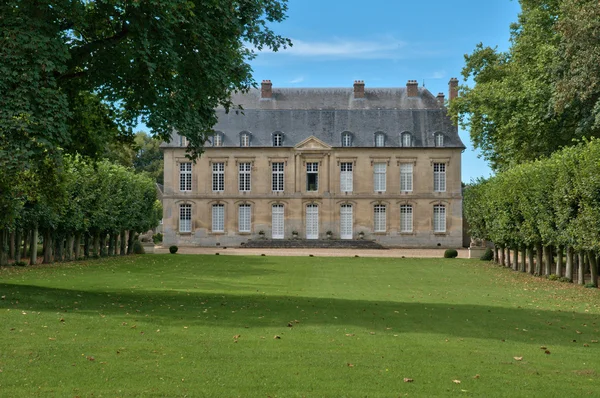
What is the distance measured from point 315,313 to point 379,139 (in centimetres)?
4021

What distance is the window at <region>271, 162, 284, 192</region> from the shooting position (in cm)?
5191

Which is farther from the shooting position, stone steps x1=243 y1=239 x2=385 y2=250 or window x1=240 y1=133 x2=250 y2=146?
window x1=240 y1=133 x2=250 y2=146

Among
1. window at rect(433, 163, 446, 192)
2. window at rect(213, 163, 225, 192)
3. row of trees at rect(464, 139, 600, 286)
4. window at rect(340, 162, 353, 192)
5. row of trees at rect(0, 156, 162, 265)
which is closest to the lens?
row of trees at rect(464, 139, 600, 286)

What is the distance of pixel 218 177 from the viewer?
5200 cm

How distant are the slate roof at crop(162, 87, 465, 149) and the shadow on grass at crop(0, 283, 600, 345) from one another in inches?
1463

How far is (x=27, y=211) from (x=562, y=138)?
2124cm

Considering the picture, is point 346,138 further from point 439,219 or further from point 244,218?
point 244,218

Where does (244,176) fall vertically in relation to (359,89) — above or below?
below

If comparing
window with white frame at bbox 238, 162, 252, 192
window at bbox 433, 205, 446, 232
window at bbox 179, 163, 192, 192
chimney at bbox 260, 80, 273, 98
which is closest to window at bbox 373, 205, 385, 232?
window at bbox 433, 205, 446, 232

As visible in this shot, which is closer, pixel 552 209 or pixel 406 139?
pixel 552 209

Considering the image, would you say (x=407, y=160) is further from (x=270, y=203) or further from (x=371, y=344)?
(x=371, y=344)

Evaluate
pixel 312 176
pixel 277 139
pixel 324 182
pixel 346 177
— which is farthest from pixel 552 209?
pixel 277 139

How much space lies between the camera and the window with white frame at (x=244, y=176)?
51.8 meters

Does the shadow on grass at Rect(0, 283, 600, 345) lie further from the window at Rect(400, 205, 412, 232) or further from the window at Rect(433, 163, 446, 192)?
the window at Rect(433, 163, 446, 192)
